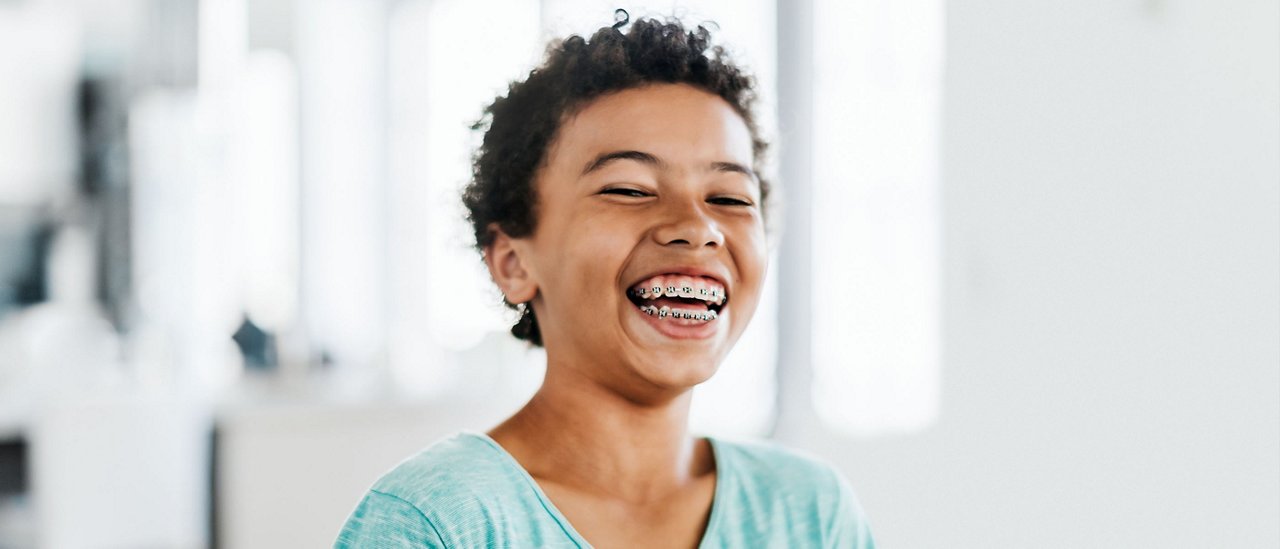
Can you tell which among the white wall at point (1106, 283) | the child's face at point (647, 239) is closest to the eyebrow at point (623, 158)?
the child's face at point (647, 239)

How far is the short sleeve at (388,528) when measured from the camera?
2.68 ft

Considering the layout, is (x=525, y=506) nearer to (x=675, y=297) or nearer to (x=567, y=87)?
(x=675, y=297)

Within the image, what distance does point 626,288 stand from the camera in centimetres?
91

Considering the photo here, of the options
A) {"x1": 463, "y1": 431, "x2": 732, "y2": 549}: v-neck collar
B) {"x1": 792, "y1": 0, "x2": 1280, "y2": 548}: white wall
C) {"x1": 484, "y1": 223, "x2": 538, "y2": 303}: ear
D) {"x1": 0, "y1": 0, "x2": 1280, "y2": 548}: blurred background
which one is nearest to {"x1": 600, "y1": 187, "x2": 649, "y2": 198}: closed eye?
{"x1": 484, "y1": 223, "x2": 538, "y2": 303}: ear

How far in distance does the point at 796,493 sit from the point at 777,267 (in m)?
2.34

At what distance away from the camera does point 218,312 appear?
3.26m

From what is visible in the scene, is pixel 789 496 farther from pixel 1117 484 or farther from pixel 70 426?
pixel 70 426

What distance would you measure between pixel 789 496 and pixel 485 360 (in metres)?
2.48

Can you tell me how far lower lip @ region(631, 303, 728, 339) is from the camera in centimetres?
90

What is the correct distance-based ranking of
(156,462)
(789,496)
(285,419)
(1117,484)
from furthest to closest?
1. (285,419)
2. (156,462)
3. (1117,484)
4. (789,496)

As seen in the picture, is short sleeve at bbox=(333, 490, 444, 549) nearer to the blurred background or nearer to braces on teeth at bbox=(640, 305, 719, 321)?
braces on teeth at bbox=(640, 305, 719, 321)

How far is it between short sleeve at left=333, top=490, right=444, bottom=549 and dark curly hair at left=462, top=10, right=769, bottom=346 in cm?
27

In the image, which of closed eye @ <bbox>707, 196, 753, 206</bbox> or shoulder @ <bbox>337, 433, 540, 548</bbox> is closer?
shoulder @ <bbox>337, 433, 540, 548</bbox>

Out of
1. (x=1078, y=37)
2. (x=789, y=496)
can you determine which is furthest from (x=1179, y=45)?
(x=789, y=496)
